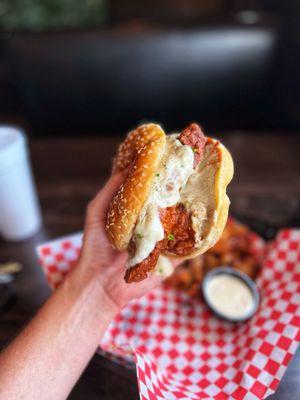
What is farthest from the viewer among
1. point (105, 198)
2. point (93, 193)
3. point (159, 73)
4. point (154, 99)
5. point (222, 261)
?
point (154, 99)

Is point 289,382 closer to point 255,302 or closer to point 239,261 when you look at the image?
point 255,302

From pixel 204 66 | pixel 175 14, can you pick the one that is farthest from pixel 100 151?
pixel 175 14

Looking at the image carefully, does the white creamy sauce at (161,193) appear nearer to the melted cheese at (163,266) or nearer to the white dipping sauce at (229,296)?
the melted cheese at (163,266)

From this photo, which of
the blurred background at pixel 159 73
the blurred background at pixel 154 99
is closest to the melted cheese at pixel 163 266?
the blurred background at pixel 154 99

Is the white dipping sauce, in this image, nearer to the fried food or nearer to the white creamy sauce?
the fried food

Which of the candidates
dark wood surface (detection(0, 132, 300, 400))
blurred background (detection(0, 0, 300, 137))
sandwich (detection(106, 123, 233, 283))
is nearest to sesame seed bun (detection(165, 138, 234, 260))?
sandwich (detection(106, 123, 233, 283))

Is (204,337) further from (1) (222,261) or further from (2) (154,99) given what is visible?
(2) (154,99)

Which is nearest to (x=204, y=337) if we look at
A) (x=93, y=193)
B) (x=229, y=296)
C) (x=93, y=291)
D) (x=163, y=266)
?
(x=229, y=296)
